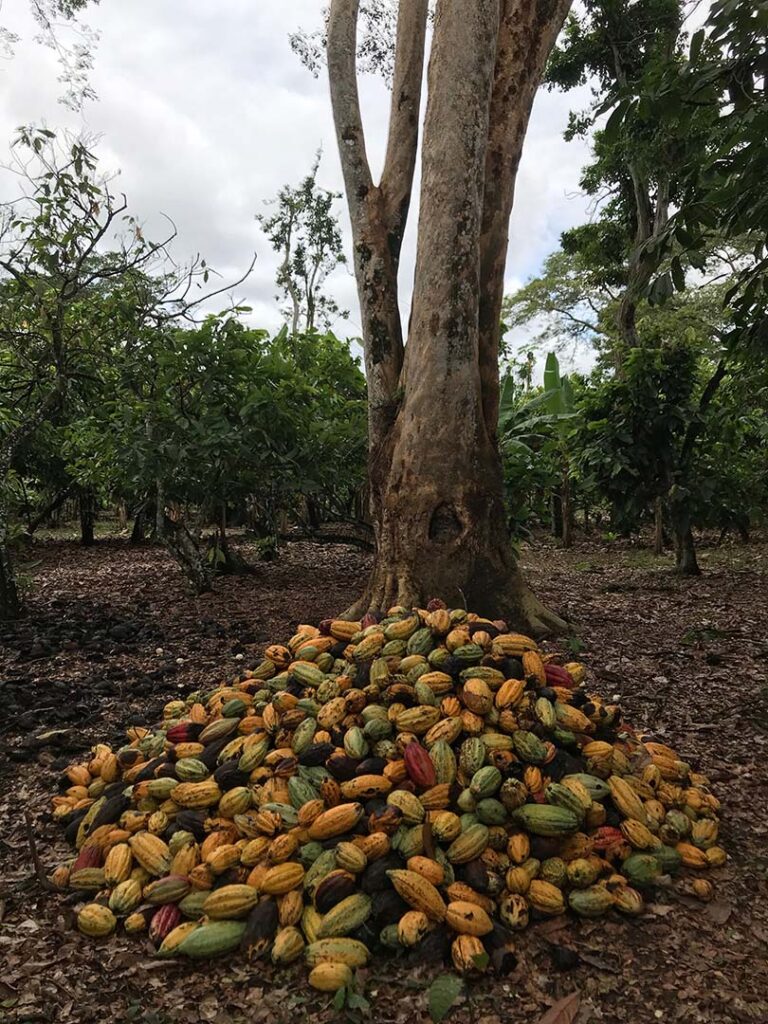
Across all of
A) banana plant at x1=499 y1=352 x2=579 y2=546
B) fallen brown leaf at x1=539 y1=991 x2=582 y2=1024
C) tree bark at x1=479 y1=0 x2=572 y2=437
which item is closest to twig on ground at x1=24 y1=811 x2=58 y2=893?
fallen brown leaf at x1=539 y1=991 x2=582 y2=1024

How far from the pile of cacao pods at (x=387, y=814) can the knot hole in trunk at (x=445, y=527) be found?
1131mm

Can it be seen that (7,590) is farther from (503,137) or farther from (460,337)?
(503,137)

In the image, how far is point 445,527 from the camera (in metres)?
3.68

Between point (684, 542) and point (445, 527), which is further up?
point (445, 527)

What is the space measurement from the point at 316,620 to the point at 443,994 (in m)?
3.57

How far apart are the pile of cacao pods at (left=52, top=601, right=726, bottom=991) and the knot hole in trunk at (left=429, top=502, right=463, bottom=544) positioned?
1131mm

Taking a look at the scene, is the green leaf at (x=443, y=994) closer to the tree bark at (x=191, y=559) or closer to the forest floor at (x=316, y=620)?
the forest floor at (x=316, y=620)

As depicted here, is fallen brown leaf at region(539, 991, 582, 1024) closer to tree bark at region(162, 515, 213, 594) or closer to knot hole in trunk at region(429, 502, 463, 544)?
knot hole in trunk at region(429, 502, 463, 544)

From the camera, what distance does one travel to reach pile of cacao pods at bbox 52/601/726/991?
174cm

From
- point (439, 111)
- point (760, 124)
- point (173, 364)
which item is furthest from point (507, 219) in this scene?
point (173, 364)

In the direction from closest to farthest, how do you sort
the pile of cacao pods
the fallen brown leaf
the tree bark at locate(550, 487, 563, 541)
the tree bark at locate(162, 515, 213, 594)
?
1. the fallen brown leaf
2. the pile of cacao pods
3. the tree bark at locate(162, 515, 213, 594)
4. the tree bark at locate(550, 487, 563, 541)

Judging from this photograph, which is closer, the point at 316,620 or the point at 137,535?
the point at 316,620

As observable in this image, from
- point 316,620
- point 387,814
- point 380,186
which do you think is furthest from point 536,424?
point 387,814

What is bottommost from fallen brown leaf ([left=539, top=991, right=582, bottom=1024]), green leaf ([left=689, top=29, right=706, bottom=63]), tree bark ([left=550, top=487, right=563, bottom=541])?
fallen brown leaf ([left=539, top=991, right=582, bottom=1024])
